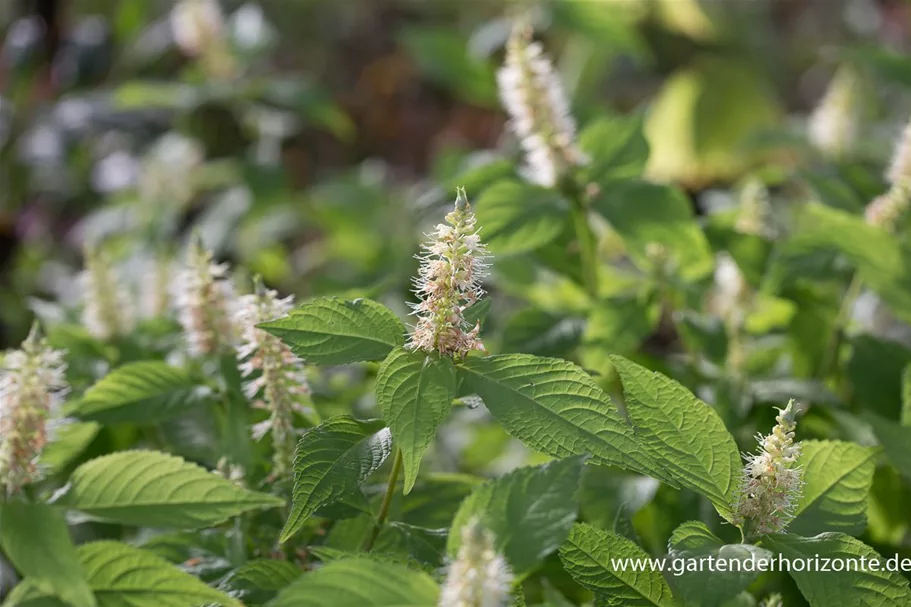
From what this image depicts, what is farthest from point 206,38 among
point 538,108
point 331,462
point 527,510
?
point 527,510

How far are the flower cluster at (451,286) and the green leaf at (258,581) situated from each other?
17 centimetres

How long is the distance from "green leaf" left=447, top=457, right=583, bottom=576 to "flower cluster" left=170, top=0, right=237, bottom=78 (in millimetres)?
1386

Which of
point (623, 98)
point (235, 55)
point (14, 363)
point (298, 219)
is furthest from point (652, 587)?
point (623, 98)

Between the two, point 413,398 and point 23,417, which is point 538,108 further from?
point 23,417

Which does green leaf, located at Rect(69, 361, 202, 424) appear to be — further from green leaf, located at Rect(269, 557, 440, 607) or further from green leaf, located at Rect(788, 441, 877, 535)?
green leaf, located at Rect(788, 441, 877, 535)

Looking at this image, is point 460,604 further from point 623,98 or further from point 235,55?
point 623,98

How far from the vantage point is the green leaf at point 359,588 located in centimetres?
53

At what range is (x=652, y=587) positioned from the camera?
2.14ft

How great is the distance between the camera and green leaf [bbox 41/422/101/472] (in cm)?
84

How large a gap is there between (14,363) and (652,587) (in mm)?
453

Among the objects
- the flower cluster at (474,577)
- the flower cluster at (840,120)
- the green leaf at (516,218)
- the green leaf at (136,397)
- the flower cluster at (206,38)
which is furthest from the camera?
the flower cluster at (206,38)

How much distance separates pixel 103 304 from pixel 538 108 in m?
0.50

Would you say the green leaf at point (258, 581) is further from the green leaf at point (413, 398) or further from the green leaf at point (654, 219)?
the green leaf at point (654, 219)

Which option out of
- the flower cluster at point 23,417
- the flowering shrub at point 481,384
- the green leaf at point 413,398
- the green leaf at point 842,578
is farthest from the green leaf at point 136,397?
the green leaf at point 842,578
